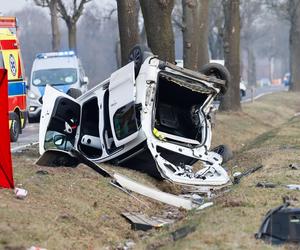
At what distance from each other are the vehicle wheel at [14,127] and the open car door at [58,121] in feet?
19.5

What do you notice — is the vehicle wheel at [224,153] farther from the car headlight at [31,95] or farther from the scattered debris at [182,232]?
the car headlight at [31,95]

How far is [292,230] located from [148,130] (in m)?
5.51

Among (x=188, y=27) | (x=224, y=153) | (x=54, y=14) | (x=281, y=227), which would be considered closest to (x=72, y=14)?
(x=54, y=14)

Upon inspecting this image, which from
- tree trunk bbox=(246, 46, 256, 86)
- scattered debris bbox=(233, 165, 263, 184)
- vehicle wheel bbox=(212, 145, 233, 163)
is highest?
scattered debris bbox=(233, 165, 263, 184)

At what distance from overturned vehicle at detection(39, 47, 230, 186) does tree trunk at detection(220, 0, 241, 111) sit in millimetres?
15962

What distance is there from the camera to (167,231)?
953cm

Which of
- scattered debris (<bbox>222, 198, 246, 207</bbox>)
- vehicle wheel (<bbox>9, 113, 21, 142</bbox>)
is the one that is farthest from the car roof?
scattered debris (<bbox>222, 198, 246, 207</bbox>)

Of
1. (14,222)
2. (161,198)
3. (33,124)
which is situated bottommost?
(33,124)

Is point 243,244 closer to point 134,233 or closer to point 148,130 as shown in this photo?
point 134,233

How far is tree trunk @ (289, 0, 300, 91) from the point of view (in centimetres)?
5028

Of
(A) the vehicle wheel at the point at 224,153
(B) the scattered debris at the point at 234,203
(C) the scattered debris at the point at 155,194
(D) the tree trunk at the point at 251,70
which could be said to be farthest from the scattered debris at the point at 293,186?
(D) the tree trunk at the point at 251,70

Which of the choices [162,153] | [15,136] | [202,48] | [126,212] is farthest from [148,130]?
[202,48]

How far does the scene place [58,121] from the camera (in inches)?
560

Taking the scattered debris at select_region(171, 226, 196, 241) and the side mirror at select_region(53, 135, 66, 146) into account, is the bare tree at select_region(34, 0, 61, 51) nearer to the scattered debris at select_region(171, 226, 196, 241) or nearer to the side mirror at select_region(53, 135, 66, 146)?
the side mirror at select_region(53, 135, 66, 146)
